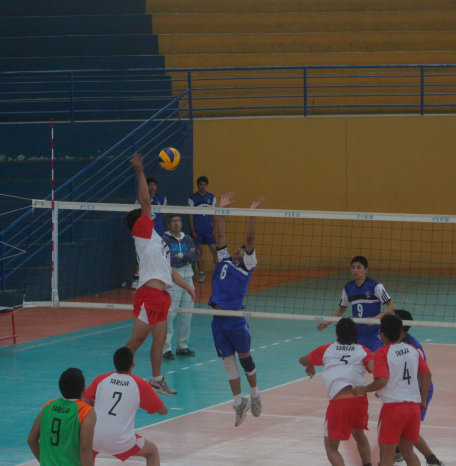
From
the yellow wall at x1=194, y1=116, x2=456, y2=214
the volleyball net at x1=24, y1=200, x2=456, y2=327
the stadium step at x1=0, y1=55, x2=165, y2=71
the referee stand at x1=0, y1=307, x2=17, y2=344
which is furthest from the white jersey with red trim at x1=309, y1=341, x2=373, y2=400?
the stadium step at x1=0, y1=55, x2=165, y2=71

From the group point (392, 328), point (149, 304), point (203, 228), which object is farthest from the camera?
point (203, 228)

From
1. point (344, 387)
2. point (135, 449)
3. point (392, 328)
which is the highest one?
point (392, 328)

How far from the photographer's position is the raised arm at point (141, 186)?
33.8 feet

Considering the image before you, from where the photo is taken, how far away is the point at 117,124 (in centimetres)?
2228

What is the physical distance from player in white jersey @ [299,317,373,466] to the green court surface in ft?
10.0

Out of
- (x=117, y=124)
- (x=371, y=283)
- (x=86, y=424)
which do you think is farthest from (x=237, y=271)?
(x=117, y=124)

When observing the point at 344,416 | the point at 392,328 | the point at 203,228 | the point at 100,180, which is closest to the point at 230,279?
the point at 344,416

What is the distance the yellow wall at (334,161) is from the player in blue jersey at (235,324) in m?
12.1

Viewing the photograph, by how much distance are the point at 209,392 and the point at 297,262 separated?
10952 millimetres

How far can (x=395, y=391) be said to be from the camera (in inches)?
345

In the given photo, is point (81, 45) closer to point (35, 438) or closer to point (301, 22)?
point (301, 22)

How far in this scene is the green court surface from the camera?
39.0ft

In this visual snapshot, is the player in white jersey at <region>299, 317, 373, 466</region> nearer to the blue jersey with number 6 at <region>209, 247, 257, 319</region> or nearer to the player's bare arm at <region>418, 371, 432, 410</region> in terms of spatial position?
the player's bare arm at <region>418, 371, 432, 410</region>

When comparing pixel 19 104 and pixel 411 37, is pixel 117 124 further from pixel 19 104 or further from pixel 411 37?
pixel 411 37
